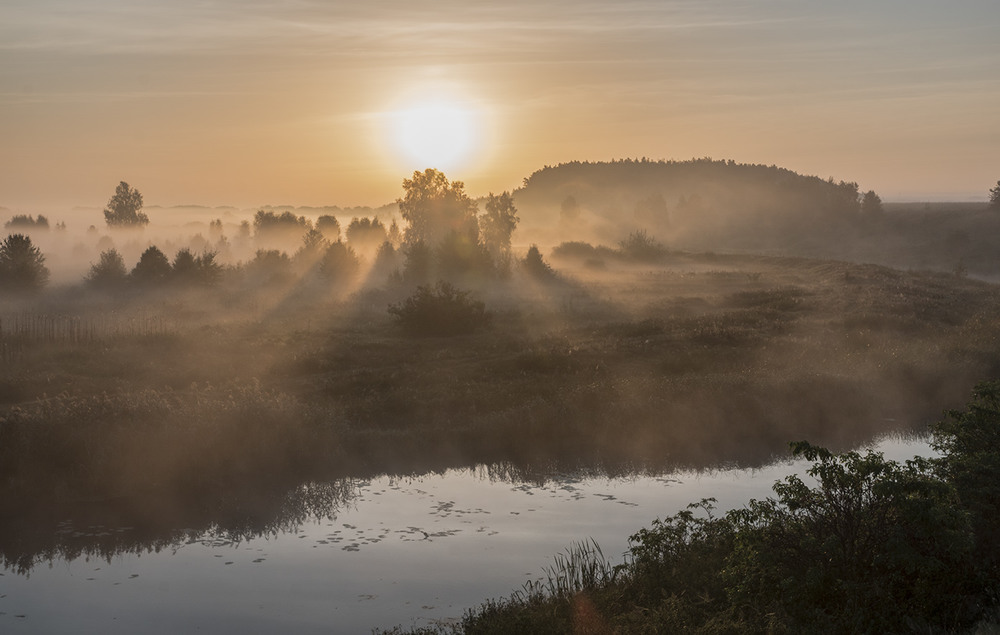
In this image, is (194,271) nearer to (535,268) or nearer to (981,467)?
(535,268)

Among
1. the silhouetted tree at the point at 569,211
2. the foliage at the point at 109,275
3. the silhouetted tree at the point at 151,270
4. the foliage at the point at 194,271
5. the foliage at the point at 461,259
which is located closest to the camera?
the foliage at the point at 194,271

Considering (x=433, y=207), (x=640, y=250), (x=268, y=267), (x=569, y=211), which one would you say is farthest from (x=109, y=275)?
(x=569, y=211)

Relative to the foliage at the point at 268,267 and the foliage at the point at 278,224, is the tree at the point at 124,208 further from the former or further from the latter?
the foliage at the point at 268,267

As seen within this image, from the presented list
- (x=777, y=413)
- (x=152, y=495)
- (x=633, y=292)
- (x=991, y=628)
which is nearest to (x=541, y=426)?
(x=777, y=413)

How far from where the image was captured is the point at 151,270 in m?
61.6

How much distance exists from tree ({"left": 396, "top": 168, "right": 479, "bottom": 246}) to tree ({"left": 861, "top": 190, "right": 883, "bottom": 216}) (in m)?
74.9

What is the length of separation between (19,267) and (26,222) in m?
74.8

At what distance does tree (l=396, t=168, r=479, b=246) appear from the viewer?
A: 8262 cm

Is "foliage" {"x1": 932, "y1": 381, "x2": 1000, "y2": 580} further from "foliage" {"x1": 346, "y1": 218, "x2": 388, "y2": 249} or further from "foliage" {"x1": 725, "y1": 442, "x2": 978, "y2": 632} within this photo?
"foliage" {"x1": 346, "y1": 218, "x2": 388, "y2": 249}

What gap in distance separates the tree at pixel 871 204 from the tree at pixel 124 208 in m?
105

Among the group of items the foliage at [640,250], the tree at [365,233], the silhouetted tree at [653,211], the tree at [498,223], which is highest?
the silhouetted tree at [653,211]

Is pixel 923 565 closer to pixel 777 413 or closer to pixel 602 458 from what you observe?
pixel 602 458

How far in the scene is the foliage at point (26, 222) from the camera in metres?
120

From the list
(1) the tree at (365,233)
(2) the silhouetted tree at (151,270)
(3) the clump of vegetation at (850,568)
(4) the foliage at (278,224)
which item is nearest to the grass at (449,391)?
(3) the clump of vegetation at (850,568)
